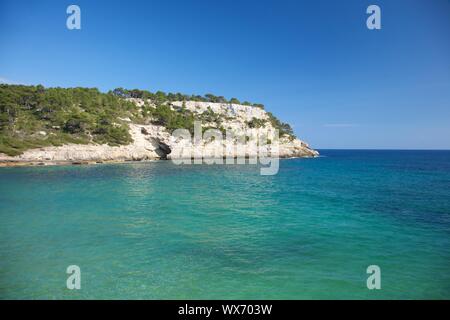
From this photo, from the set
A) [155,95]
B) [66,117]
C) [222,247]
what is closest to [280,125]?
[155,95]

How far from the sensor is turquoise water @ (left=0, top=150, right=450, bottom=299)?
6.77m

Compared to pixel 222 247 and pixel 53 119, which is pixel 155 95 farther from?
pixel 222 247

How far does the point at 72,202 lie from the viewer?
16.9m

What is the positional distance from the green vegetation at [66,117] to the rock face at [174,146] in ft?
4.75

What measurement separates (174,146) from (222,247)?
49.7m

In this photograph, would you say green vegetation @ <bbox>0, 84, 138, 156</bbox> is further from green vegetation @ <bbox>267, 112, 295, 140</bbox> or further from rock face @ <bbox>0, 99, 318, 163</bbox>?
green vegetation @ <bbox>267, 112, 295, 140</bbox>

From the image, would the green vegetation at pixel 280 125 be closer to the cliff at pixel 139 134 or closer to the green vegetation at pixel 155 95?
the cliff at pixel 139 134

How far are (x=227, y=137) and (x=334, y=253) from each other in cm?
5957

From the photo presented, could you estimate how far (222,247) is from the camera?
9555mm

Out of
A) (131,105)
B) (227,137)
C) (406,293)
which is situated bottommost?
(406,293)
